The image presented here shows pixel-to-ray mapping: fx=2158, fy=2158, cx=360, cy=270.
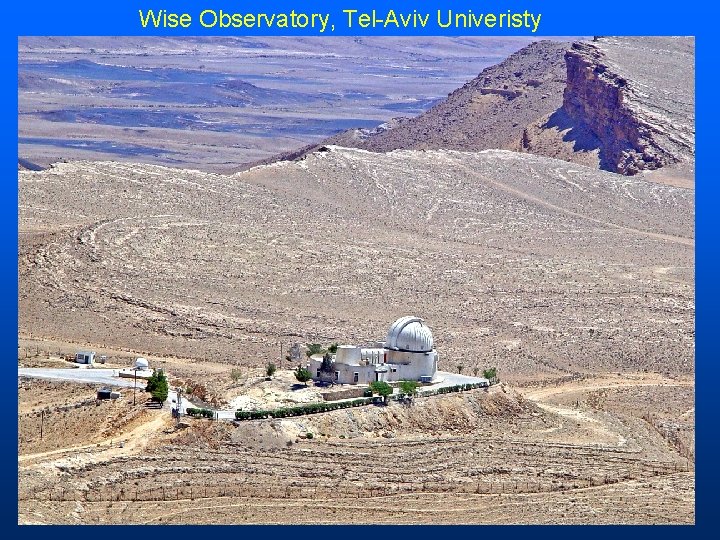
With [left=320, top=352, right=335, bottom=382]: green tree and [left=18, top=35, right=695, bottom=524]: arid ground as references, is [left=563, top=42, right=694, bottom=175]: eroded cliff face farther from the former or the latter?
[left=320, top=352, right=335, bottom=382]: green tree

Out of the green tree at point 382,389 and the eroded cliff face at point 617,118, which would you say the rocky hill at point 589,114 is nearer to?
the eroded cliff face at point 617,118

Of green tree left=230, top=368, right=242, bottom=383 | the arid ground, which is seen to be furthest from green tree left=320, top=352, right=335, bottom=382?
green tree left=230, top=368, right=242, bottom=383

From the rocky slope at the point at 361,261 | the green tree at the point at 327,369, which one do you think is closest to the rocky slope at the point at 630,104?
the rocky slope at the point at 361,261

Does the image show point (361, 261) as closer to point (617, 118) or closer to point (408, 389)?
point (408, 389)

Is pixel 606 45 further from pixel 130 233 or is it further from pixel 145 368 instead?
pixel 145 368

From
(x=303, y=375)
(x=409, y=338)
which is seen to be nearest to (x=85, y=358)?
(x=303, y=375)

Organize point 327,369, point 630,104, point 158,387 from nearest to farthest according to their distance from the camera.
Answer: point 158,387 → point 327,369 → point 630,104
